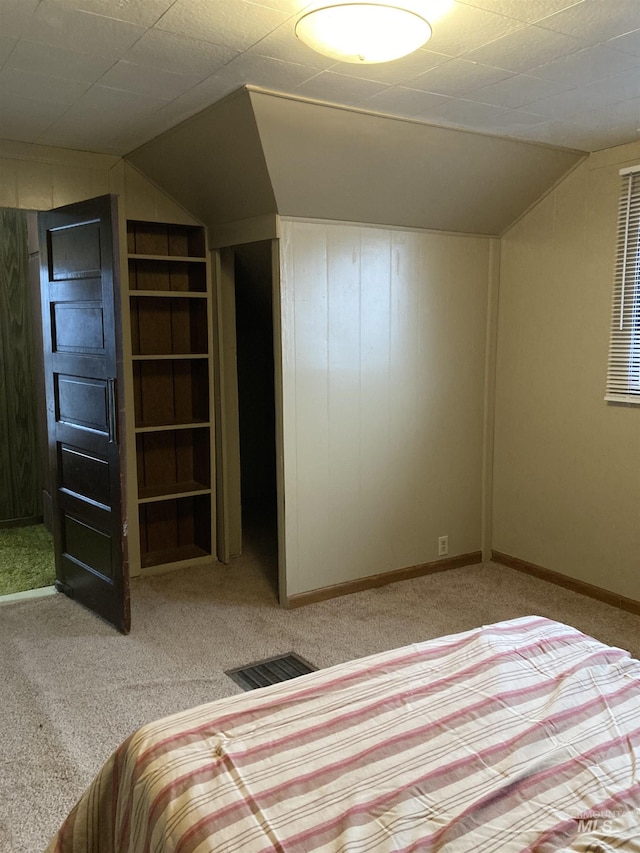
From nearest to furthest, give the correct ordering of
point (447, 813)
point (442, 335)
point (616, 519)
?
point (447, 813) → point (616, 519) → point (442, 335)

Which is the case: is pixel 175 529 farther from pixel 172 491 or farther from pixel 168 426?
pixel 168 426

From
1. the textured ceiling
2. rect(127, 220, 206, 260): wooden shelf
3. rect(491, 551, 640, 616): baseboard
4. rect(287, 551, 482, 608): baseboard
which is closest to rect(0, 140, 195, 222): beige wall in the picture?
rect(127, 220, 206, 260): wooden shelf

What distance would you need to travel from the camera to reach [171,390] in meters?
4.16

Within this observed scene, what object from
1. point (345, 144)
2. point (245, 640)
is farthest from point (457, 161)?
point (245, 640)

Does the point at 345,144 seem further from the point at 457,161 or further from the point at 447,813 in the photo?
the point at 447,813

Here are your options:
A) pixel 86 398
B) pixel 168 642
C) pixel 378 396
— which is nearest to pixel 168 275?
pixel 86 398

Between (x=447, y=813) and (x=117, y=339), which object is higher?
(x=117, y=339)

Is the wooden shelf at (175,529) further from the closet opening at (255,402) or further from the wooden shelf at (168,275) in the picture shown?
the wooden shelf at (168,275)

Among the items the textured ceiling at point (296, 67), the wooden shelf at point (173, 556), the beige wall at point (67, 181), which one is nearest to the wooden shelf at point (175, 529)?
the wooden shelf at point (173, 556)

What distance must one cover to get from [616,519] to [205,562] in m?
2.30

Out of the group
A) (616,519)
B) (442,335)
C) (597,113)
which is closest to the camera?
(597,113)

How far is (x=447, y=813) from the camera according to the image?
3.97ft

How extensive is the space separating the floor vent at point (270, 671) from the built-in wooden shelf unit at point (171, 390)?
4.21 ft

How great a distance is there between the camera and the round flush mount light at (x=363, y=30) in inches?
71.1
